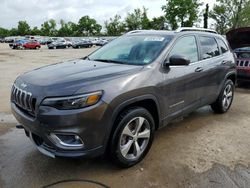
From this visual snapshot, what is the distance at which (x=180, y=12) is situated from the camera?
48.0 m

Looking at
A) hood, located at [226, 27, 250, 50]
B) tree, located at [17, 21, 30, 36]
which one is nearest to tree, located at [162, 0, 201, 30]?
hood, located at [226, 27, 250, 50]

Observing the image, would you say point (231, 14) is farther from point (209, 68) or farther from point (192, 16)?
point (209, 68)

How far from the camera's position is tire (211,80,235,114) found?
5.77 metres

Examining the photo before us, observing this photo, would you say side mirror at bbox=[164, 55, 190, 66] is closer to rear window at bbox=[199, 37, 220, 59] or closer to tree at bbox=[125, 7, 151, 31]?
rear window at bbox=[199, 37, 220, 59]

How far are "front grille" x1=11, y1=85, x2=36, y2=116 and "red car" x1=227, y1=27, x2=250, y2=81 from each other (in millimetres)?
7014

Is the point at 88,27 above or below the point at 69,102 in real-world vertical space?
above

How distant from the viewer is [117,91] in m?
3.27

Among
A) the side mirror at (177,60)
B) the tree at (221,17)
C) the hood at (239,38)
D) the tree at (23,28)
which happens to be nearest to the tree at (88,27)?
the tree at (23,28)

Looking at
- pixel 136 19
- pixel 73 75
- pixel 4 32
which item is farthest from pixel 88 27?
pixel 73 75

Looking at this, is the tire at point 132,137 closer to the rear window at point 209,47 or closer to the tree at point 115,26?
the rear window at point 209,47

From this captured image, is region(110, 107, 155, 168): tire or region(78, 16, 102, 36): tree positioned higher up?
region(78, 16, 102, 36): tree

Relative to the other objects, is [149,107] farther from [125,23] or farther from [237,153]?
[125,23]

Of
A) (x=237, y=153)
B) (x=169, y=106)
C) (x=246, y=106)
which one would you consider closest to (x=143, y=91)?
(x=169, y=106)

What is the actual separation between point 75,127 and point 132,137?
0.88 metres
